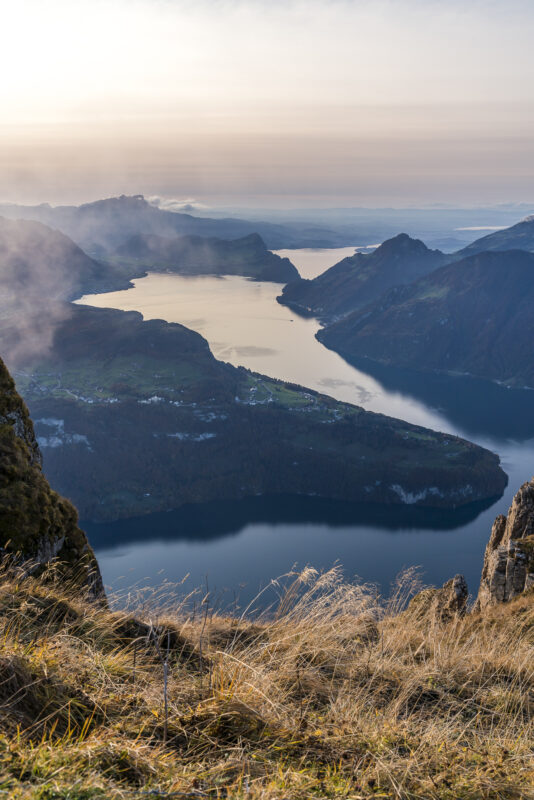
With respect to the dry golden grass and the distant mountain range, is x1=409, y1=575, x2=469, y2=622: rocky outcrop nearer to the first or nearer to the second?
the dry golden grass

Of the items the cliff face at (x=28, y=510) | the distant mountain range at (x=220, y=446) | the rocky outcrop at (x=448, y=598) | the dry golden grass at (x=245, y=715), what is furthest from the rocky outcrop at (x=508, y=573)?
the distant mountain range at (x=220, y=446)

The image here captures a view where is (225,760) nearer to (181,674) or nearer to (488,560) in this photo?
(181,674)

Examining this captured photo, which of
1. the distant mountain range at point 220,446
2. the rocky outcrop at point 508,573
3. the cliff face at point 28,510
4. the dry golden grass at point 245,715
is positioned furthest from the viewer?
the distant mountain range at point 220,446

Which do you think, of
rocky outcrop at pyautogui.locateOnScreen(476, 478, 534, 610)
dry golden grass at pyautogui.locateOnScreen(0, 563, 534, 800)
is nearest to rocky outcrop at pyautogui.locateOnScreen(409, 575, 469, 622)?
rocky outcrop at pyautogui.locateOnScreen(476, 478, 534, 610)

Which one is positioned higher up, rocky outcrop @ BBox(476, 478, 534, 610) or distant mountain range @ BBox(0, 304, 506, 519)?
rocky outcrop @ BBox(476, 478, 534, 610)

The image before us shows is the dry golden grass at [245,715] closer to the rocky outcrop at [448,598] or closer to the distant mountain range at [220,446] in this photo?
the rocky outcrop at [448,598]

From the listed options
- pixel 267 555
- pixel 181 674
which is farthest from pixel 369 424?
pixel 181 674
